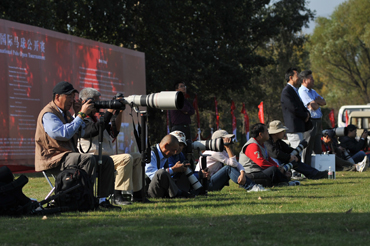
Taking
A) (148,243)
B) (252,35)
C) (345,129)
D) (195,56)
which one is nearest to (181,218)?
(148,243)

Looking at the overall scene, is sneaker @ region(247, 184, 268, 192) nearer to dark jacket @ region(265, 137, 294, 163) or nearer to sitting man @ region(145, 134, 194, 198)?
sitting man @ region(145, 134, 194, 198)

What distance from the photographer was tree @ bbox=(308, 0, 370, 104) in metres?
36.9

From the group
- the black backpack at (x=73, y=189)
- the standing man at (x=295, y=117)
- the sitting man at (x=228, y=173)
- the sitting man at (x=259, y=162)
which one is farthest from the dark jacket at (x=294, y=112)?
the black backpack at (x=73, y=189)

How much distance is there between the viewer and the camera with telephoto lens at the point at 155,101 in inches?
205

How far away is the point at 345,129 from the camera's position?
13312 mm

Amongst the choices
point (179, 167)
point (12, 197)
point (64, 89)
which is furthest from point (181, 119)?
point (12, 197)

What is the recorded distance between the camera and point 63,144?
571 centimetres

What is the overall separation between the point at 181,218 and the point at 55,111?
6.54 ft

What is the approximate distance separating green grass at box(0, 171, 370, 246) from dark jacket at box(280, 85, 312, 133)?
366cm

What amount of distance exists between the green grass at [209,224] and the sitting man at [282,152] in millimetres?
2955

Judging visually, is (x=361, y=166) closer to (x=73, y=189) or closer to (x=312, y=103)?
(x=312, y=103)

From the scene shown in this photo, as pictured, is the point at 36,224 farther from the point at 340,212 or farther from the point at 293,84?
the point at 293,84

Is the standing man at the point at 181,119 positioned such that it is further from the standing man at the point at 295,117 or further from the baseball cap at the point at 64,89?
the baseball cap at the point at 64,89

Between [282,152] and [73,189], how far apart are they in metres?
4.87
